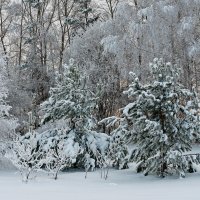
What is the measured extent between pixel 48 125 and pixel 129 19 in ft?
30.4

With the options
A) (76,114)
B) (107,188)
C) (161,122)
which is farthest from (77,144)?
(107,188)

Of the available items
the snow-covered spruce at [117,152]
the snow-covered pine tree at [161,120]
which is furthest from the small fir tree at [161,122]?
the snow-covered spruce at [117,152]

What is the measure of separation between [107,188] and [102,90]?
1415cm

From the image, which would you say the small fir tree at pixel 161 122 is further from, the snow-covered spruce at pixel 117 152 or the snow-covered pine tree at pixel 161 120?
the snow-covered spruce at pixel 117 152

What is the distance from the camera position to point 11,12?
32.6m

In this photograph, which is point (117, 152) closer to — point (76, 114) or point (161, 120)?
point (76, 114)

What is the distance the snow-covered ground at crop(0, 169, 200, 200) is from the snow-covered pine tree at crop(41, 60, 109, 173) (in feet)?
8.09

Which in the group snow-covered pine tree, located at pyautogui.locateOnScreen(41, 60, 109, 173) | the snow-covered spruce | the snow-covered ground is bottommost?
the snow-covered ground

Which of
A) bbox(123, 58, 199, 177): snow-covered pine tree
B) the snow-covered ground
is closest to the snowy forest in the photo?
bbox(123, 58, 199, 177): snow-covered pine tree

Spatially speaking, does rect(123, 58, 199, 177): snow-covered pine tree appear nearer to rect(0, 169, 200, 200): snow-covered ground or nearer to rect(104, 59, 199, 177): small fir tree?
rect(104, 59, 199, 177): small fir tree

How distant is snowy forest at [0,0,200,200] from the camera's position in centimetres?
1395

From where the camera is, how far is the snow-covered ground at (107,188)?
10.1 meters

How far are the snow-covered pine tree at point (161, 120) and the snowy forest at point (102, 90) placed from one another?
0.03 m

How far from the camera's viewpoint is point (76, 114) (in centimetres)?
1798
